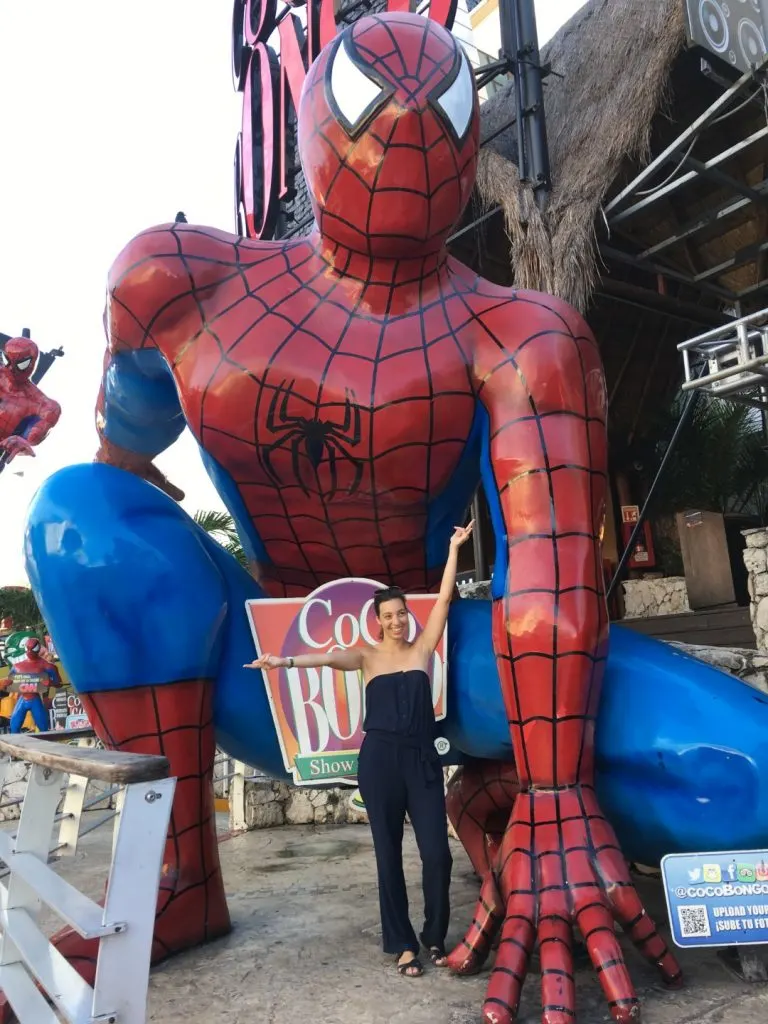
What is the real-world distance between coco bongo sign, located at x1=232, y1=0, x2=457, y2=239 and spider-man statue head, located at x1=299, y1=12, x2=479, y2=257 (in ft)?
15.0

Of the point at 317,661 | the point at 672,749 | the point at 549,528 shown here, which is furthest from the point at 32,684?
the point at 672,749

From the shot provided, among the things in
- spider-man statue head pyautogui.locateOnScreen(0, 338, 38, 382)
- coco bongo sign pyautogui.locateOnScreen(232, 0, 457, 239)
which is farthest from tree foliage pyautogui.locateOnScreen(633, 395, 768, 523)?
spider-man statue head pyautogui.locateOnScreen(0, 338, 38, 382)

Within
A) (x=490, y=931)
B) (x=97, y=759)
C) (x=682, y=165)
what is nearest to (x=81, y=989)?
(x=97, y=759)

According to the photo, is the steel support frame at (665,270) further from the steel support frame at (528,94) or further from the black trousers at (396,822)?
the black trousers at (396,822)

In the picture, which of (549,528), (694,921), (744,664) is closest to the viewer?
(694,921)

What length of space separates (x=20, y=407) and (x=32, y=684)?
4621 millimetres

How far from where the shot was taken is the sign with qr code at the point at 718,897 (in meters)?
1.51

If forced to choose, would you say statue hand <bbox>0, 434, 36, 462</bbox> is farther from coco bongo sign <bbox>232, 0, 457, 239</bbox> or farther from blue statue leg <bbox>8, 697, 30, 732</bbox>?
coco bongo sign <bbox>232, 0, 457, 239</bbox>

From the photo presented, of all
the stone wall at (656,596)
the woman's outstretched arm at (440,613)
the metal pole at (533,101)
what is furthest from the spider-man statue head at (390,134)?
→ the stone wall at (656,596)

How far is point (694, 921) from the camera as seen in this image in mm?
1522

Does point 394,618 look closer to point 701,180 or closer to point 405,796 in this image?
point 405,796

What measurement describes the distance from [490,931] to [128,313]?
62.3 inches

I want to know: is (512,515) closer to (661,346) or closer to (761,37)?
(761,37)

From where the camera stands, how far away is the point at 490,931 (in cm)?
163
